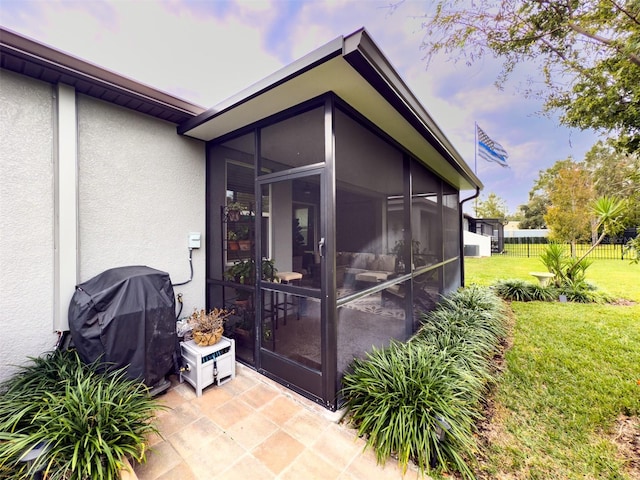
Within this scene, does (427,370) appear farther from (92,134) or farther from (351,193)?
(92,134)

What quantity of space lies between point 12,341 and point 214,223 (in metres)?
2.12

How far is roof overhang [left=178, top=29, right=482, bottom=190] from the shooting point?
195cm

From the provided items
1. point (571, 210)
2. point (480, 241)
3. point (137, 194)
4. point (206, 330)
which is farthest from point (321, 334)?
point (480, 241)

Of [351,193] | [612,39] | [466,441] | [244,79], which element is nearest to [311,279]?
[351,193]

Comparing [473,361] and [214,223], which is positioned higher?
[214,223]

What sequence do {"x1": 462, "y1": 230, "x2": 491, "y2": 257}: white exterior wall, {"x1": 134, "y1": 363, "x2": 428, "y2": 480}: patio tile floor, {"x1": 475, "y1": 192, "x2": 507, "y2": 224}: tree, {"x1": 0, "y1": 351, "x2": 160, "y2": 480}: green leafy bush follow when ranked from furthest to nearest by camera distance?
{"x1": 475, "y1": 192, "x2": 507, "y2": 224}: tree < {"x1": 462, "y1": 230, "x2": 491, "y2": 257}: white exterior wall < {"x1": 134, "y1": 363, "x2": 428, "y2": 480}: patio tile floor < {"x1": 0, "y1": 351, "x2": 160, "y2": 480}: green leafy bush

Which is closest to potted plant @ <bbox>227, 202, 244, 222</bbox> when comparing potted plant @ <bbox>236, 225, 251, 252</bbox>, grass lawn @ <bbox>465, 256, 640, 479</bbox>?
potted plant @ <bbox>236, 225, 251, 252</bbox>

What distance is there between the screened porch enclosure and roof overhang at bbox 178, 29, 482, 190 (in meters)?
0.14

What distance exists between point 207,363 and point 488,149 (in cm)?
1427

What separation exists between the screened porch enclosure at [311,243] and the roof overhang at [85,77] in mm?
700

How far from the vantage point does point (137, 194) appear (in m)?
3.02

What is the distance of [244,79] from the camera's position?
242 inches

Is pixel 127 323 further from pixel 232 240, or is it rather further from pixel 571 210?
pixel 571 210

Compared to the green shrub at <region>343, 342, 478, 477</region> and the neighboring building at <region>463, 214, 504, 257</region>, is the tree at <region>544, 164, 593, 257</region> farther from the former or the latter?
the green shrub at <region>343, 342, 478, 477</region>
